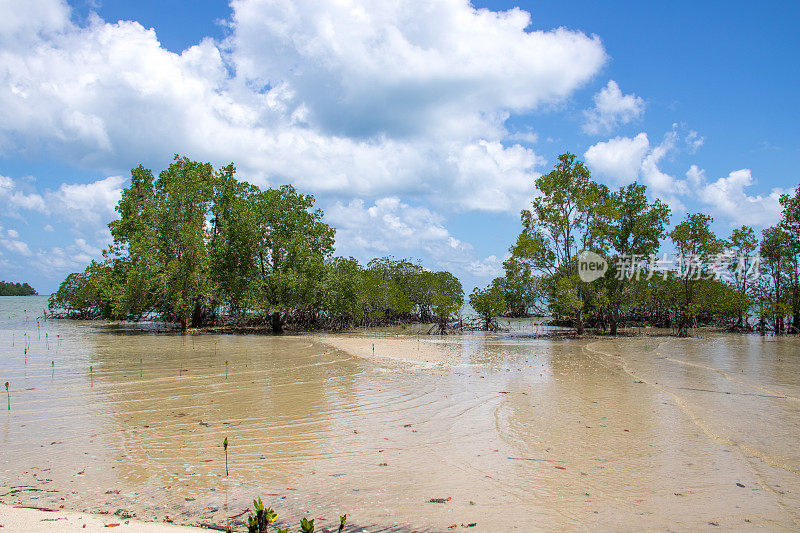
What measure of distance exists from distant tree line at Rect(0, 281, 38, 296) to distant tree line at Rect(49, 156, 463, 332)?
11758cm

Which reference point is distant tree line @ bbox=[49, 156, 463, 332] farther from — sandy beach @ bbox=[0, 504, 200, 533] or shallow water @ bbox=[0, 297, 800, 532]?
sandy beach @ bbox=[0, 504, 200, 533]

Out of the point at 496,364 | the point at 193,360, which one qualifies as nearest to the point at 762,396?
the point at 496,364

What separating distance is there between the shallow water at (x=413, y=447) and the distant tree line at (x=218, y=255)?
1391 cm

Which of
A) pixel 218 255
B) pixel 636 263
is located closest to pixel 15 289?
pixel 218 255

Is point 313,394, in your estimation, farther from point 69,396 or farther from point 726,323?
point 726,323

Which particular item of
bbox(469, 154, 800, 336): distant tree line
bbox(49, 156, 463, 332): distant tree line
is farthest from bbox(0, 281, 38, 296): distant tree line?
bbox(469, 154, 800, 336): distant tree line

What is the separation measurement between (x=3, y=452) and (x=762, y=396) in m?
12.1

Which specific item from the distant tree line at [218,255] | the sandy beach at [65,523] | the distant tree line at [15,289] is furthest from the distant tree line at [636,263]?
the distant tree line at [15,289]

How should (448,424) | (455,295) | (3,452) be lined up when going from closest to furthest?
(3,452), (448,424), (455,295)

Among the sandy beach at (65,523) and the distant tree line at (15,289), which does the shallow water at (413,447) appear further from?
the distant tree line at (15,289)

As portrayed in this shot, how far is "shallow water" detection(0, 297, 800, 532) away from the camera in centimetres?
415

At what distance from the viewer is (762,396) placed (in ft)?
29.8

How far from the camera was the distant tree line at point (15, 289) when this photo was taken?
378 feet

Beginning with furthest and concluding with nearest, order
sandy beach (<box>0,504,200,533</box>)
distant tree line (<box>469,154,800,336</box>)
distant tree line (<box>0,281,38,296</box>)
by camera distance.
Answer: distant tree line (<box>0,281,38,296</box>)
distant tree line (<box>469,154,800,336</box>)
sandy beach (<box>0,504,200,533</box>)
